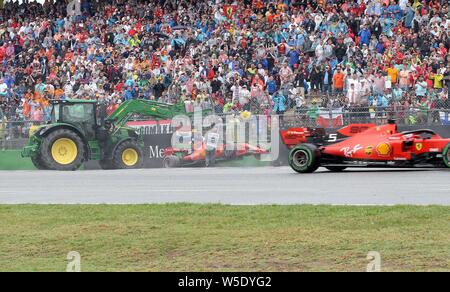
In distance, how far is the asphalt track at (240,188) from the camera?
13.5 m

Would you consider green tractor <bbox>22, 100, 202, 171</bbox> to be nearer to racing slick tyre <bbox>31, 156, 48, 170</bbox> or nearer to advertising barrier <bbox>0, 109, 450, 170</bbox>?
racing slick tyre <bbox>31, 156, 48, 170</bbox>

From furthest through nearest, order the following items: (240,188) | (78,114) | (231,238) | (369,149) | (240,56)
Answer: (240,56), (78,114), (369,149), (240,188), (231,238)

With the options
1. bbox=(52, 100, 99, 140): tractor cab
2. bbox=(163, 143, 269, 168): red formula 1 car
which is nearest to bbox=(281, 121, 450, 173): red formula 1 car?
bbox=(163, 143, 269, 168): red formula 1 car

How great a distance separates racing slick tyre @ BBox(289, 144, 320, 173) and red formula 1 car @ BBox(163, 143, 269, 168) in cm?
502

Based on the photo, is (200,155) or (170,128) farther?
(170,128)

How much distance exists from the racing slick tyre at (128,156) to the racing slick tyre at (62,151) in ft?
2.92

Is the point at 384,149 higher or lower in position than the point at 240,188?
higher

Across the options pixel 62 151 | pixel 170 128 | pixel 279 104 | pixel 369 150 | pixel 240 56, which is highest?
pixel 240 56

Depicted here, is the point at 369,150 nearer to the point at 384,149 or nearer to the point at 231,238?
the point at 384,149

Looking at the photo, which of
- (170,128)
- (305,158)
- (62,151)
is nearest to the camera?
(305,158)

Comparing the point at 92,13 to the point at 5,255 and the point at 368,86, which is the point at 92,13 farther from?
the point at 5,255

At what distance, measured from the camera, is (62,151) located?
79.4 ft

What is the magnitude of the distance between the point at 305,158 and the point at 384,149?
1625 mm

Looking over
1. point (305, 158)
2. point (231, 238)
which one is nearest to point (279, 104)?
point (305, 158)
